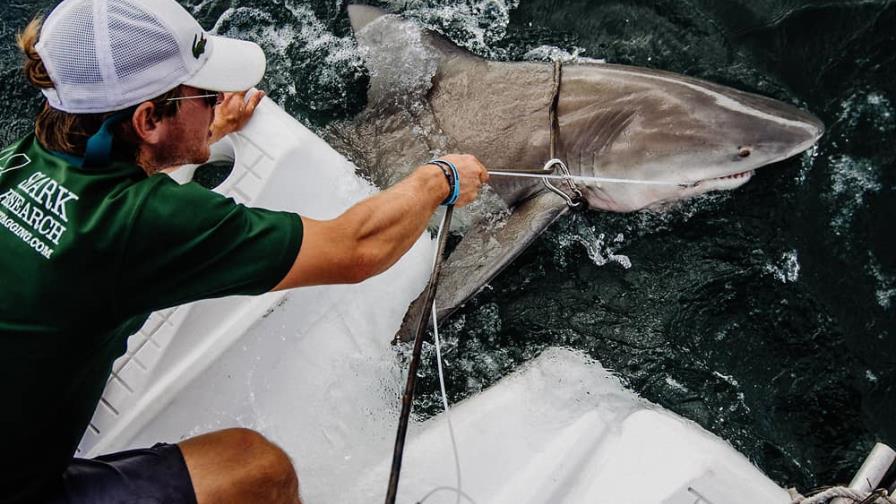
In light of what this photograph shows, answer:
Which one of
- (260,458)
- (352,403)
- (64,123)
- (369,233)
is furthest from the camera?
(352,403)

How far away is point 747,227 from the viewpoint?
10.2ft

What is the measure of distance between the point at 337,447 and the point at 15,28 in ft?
8.03

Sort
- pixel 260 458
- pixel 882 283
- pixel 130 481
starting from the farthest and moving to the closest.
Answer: pixel 882 283, pixel 260 458, pixel 130 481

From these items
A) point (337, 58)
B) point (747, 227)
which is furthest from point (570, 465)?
point (337, 58)

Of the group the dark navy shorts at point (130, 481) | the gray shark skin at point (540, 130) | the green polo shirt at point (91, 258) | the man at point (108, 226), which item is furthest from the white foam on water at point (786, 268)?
the dark navy shorts at point (130, 481)

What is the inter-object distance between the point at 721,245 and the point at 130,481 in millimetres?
2215

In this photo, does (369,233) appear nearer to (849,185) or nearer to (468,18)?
(468,18)

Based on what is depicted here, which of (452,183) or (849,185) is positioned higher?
(452,183)

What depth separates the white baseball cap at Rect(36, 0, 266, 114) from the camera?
1636 mm

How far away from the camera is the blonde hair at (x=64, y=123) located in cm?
170

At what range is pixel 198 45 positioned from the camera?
5.87ft

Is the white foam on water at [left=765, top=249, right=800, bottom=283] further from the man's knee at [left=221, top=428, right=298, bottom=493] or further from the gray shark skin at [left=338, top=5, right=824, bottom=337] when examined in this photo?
the man's knee at [left=221, top=428, right=298, bottom=493]

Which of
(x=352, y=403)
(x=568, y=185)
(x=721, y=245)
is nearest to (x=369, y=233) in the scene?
(x=352, y=403)

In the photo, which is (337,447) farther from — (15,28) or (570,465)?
(15,28)
